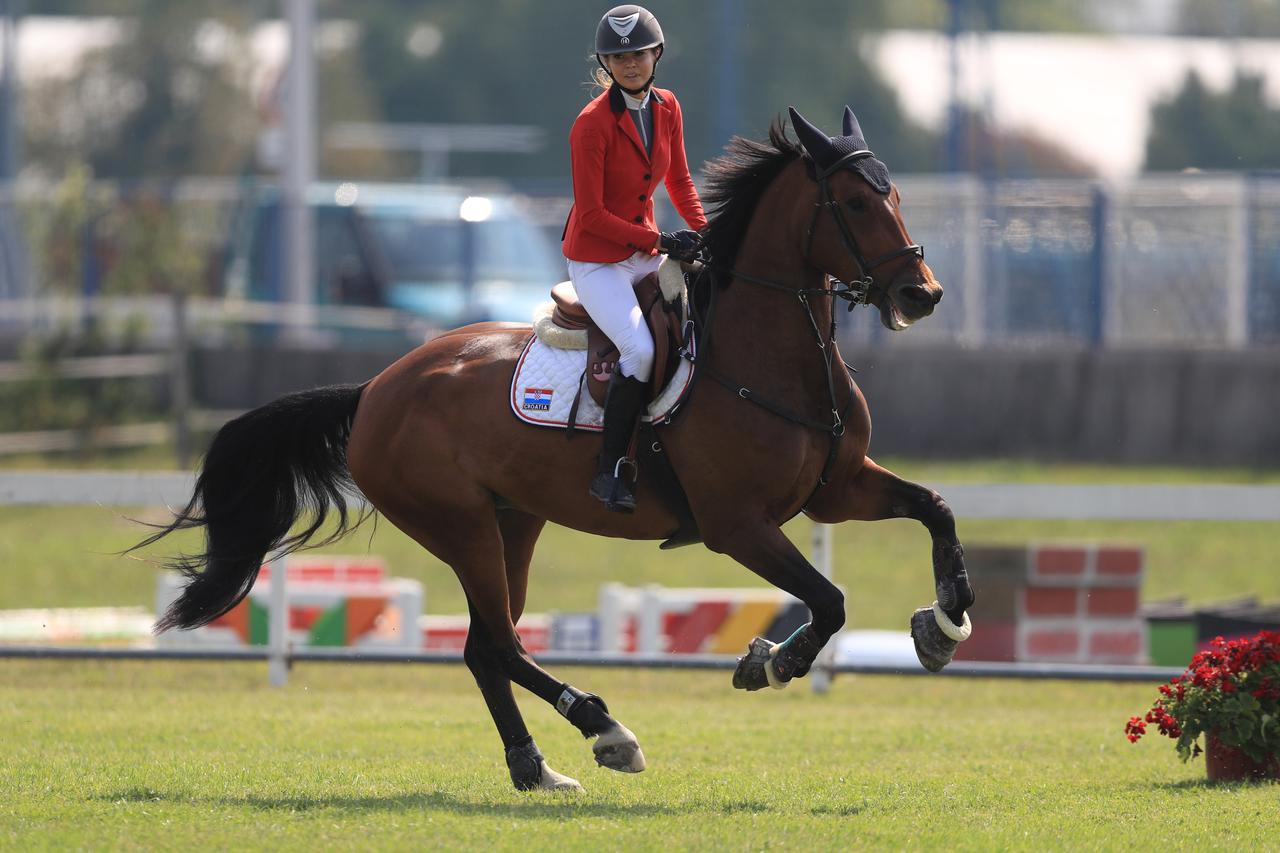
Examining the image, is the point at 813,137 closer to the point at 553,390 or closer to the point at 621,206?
the point at 621,206

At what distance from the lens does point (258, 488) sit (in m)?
8.06

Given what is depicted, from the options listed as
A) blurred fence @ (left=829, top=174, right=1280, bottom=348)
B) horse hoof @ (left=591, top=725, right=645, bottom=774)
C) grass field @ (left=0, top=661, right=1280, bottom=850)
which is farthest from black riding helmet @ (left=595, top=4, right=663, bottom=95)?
blurred fence @ (left=829, top=174, right=1280, bottom=348)

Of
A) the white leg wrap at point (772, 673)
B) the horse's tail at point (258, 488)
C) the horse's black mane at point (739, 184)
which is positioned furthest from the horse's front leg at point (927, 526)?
the horse's tail at point (258, 488)

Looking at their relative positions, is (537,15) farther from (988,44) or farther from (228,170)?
(988,44)

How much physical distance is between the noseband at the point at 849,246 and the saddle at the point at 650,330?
55 cm

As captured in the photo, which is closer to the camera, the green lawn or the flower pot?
the flower pot

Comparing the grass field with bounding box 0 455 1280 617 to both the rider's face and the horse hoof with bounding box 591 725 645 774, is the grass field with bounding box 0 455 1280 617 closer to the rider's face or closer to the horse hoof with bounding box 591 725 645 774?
the horse hoof with bounding box 591 725 645 774

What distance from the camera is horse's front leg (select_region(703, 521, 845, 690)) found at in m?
6.67

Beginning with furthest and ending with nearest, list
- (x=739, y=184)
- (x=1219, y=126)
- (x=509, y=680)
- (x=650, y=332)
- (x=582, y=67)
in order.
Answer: (x=582, y=67)
(x=1219, y=126)
(x=509, y=680)
(x=739, y=184)
(x=650, y=332)

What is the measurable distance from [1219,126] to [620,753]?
867 inches

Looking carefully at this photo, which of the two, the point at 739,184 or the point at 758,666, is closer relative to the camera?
the point at 758,666

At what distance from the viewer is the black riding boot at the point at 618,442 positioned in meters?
6.91

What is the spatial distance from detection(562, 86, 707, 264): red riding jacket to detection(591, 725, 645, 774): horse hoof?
1773mm

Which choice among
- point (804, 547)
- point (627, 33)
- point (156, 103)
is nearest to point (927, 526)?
point (627, 33)
